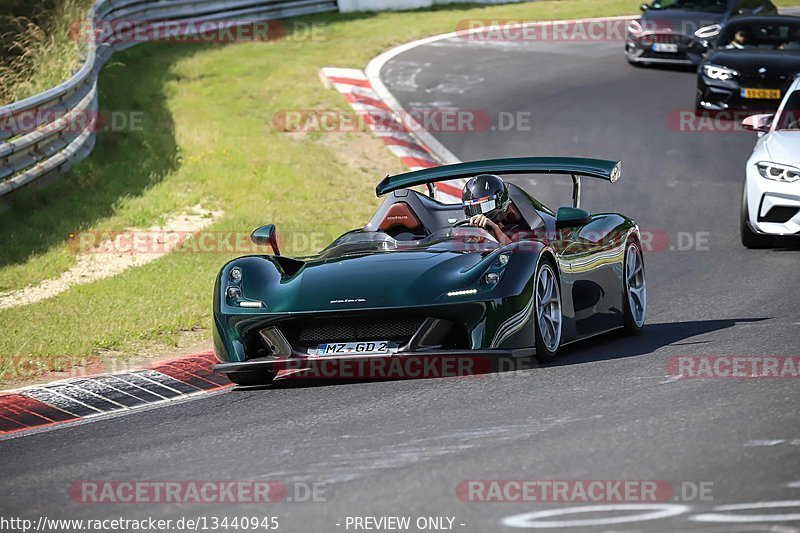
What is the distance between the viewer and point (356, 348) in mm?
7598

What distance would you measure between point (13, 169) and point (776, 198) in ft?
24.4

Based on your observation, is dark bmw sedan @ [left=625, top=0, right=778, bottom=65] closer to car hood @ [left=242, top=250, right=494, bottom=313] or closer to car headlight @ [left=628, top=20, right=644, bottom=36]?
car headlight @ [left=628, top=20, right=644, bottom=36]

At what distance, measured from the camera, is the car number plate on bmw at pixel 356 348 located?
7.54 m

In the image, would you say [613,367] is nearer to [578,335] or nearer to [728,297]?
[578,335]

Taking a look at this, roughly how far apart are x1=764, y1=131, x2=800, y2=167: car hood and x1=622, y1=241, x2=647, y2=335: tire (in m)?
3.14

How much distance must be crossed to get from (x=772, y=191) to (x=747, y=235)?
683mm

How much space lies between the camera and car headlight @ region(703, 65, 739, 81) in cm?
1995

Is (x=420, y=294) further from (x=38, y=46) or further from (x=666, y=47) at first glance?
(x=666, y=47)

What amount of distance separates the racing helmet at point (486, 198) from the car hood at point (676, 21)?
52.4ft

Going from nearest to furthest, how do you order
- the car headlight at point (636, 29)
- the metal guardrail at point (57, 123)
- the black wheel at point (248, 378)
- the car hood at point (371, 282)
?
the car hood at point (371, 282)
the black wheel at point (248, 378)
the metal guardrail at point (57, 123)
the car headlight at point (636, 29)
